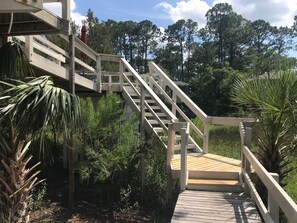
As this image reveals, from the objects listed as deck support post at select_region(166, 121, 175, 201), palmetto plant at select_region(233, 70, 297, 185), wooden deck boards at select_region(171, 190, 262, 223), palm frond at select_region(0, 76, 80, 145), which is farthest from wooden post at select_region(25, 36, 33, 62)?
palmetto plant at select_region(233, 70, 297, 185)

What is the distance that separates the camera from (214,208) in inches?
216

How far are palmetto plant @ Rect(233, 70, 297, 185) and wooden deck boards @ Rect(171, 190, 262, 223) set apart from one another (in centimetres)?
89

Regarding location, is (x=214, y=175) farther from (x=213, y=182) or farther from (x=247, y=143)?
(x=247, y=143)

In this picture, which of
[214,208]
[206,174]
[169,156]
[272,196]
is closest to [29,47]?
[169,156]

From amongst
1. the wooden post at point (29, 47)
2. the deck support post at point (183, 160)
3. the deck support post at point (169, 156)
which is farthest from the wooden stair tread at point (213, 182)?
the wooden post at point (29, 47)

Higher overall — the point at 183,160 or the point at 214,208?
the point at 183,160

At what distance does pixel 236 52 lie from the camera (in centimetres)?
4978

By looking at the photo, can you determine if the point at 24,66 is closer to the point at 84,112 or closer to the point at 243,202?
the point at 84,112

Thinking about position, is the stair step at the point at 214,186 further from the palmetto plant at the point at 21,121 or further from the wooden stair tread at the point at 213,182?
the palmetto plant at the point at 21,121

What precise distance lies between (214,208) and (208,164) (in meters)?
2.37

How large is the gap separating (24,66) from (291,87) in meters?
4.16

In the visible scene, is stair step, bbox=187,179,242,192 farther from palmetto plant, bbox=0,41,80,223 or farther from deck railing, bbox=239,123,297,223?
palmetto plant, bbox=0,41,80,223

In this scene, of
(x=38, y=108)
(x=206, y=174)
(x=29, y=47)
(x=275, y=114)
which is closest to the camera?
(x=38, y=108)

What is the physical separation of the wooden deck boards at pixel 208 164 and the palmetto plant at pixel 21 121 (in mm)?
3080
